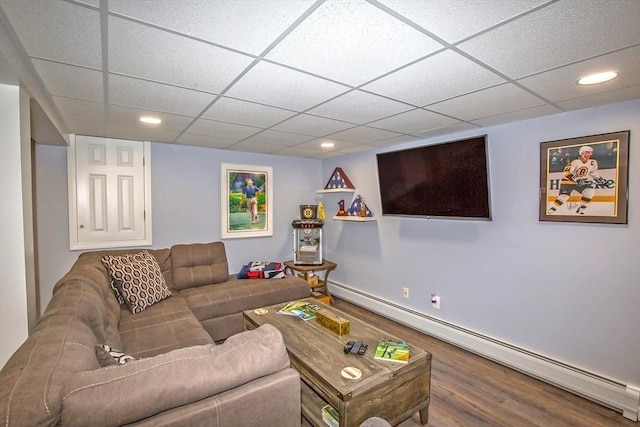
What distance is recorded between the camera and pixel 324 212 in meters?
4.91

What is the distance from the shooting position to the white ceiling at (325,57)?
1.11m

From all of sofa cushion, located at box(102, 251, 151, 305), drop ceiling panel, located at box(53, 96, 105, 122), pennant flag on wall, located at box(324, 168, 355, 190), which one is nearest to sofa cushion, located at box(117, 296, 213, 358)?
sofa cushion, located at box(102, 251, 151, 305)

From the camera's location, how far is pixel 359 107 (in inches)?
87.8

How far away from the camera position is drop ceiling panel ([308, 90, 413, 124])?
204cm

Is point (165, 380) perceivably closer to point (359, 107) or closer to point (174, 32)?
point (174, 32)

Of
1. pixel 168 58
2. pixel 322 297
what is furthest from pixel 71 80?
pixel 322 297

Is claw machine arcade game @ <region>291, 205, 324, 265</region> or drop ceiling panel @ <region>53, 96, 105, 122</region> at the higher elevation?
drop ceiling panel @ <region>53, 96, 105, 122</region>

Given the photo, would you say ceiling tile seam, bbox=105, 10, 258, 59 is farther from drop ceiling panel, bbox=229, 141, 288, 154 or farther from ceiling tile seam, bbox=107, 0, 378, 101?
drop ceiling panel, bbox=229, 141, 288, 154

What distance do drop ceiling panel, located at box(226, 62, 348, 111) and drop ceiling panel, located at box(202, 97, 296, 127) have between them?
0.40 ft

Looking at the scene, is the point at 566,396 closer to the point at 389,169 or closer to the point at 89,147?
the point at 389,169

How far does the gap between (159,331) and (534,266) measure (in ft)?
10.4

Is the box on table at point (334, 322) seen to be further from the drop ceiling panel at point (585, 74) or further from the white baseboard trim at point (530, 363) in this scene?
the drop ceiling panel at point (585, 74)

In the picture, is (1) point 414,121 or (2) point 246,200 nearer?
(1) point 414,121

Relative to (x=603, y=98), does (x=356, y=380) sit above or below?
below
